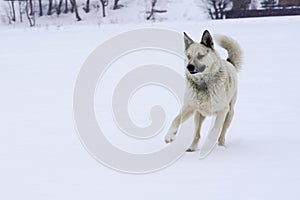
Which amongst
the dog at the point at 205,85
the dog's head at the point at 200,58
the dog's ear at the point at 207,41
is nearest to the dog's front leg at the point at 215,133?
the dog at the point at 205,85

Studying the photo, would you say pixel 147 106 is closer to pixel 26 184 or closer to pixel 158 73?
pixel 158 73

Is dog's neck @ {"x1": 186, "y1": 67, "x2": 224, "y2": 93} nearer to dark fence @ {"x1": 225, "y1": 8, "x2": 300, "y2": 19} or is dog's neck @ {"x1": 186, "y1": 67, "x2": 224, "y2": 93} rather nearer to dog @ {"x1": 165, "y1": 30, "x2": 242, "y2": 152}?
dog @ {"x1": 165, "y1": 30, "x2": 242, "y2": 152}

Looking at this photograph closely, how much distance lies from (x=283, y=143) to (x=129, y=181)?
6.21 ft

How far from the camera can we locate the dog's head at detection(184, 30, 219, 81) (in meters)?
4.73

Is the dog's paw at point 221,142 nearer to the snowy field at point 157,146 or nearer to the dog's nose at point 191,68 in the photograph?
the snowy field at point 157,146

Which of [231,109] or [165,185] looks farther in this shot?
[231,109]

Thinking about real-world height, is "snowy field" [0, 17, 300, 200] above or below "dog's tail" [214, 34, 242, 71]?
below

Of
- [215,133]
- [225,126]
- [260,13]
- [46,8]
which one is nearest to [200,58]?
[215,133]

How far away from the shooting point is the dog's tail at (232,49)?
5546 millimetres

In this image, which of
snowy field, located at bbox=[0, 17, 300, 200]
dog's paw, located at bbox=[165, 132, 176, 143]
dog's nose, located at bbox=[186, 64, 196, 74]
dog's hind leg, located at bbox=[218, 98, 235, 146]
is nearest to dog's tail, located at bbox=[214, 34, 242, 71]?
dog's hind leg, located at bbox=[218, 98, 235, 146]

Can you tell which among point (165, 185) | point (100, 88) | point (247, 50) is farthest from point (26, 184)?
point (247, 50)

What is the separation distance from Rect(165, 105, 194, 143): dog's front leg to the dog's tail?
96cm

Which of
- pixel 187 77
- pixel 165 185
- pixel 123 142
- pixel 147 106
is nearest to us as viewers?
pixel 165 185

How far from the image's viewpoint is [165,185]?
13.0 ft
